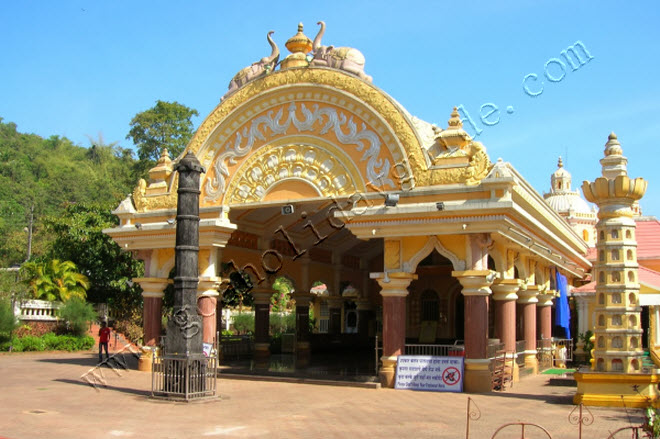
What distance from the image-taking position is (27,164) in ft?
224

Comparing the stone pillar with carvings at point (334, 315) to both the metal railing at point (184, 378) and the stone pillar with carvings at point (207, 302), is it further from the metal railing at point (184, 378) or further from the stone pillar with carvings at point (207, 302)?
the metal railing at point (184, 378)

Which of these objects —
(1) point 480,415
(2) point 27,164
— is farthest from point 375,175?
(2) point 27,164

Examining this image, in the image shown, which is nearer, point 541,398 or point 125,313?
point 541,398

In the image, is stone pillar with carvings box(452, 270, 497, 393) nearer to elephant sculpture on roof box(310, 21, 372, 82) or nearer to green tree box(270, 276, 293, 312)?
elephant sculpture on roof box(310, 21, 372, 82)

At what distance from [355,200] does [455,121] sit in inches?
110

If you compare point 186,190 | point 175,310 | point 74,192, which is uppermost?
point 74,192

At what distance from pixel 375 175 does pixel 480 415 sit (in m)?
6.72

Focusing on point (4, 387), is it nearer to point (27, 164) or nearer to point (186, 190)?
point (186, 190)

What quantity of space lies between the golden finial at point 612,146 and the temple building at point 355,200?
193 cm

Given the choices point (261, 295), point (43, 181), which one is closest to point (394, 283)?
point (261, 295)

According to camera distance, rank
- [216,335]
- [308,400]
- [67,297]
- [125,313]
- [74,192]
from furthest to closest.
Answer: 1. [74,192]
2. [125,313]
3. [67,297]
4. [216,335]
5. [308,400]

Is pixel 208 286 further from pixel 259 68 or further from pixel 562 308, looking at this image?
pixel 562 308

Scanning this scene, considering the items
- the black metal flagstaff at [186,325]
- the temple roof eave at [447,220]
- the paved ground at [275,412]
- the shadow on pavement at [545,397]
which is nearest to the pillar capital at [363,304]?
the temple roof eave at [447,220]

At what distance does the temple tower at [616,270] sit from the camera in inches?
497
